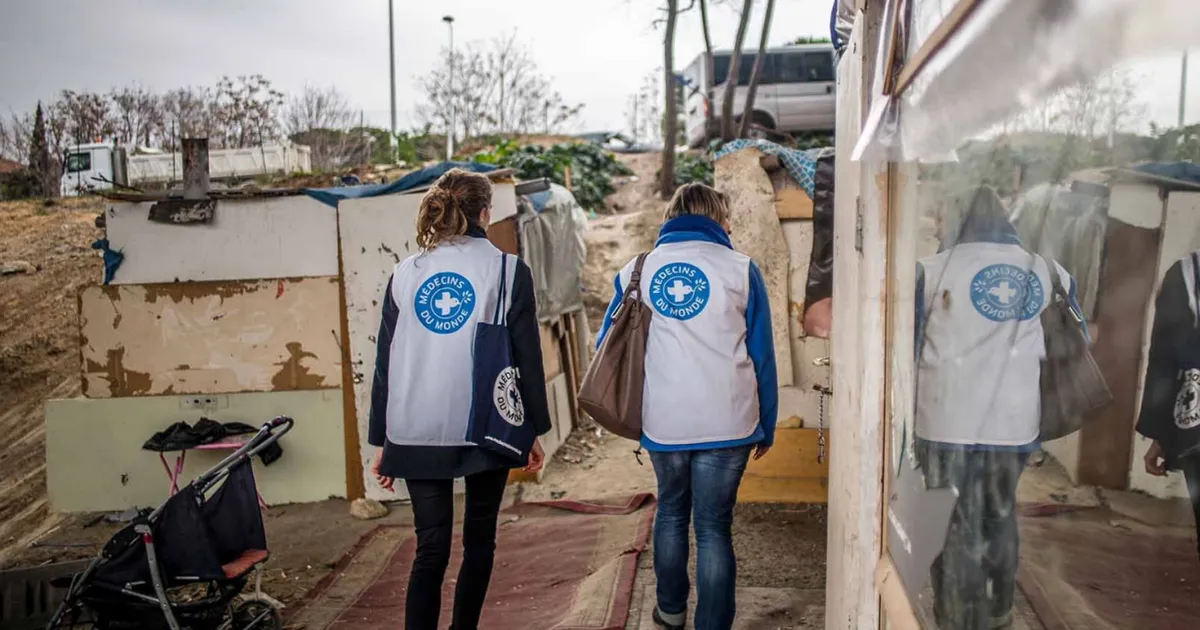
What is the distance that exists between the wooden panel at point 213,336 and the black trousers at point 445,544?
3.51m

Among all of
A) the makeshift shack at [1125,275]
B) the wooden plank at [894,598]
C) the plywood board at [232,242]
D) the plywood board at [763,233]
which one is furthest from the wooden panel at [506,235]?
the makeshift shack at [1125,275]

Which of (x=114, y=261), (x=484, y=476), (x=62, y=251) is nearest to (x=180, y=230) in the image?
(x=114, y=261)

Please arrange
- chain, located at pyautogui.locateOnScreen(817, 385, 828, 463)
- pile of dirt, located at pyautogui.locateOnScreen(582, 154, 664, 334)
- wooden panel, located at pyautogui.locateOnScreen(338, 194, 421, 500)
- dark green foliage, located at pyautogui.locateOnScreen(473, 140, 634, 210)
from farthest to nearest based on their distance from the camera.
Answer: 1. dark green foliage, located at pyautogui.locateOnScreen(473, 140, 634, 210)
2. pile of dirt, located at pyautogui.locateOnScreen(582, 154, 664, 334)
3. wooden panel, located at pyautogui.locateOnScreen(338, 194, 421, 500)
4. chain, located at pyautogui.locateOnScreen(817, 385, 828, 463)

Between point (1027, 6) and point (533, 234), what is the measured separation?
641cm

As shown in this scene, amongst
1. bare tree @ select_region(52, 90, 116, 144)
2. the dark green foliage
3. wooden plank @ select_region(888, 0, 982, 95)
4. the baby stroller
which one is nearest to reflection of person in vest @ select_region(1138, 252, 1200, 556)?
wooden plank @ select_region(888, 0, 982, 95)

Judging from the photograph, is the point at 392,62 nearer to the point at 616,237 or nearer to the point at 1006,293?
the point at 616,237

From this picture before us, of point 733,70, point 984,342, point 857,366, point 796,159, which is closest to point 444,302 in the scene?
point 857,366

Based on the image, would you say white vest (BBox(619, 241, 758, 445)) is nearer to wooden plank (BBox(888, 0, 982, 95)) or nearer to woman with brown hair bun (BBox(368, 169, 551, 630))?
woman with brown hair bun (BBox(368, 169, 551, 630))

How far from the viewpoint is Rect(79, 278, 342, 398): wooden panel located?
6.59m

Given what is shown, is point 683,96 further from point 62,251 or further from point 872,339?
point 872,339

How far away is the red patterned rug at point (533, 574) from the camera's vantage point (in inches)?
173

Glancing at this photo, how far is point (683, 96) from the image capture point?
19.3m

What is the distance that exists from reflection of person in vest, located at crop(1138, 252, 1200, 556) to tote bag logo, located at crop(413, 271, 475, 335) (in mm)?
2536

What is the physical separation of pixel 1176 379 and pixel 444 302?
8.59ft
